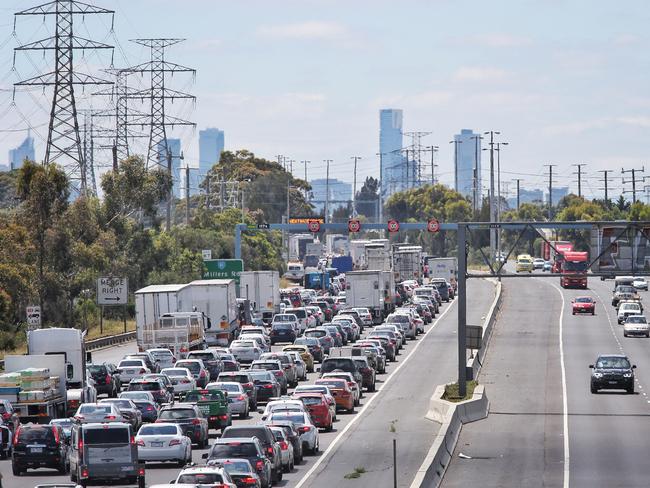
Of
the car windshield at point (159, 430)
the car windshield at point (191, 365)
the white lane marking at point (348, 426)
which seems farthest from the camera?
the car windshield at point (191, 365)

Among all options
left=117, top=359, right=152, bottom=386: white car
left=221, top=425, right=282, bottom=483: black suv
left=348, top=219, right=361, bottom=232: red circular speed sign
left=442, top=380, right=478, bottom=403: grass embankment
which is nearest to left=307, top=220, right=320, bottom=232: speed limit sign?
left=348, top=219, right=361, bottom=232: red circular speed sign

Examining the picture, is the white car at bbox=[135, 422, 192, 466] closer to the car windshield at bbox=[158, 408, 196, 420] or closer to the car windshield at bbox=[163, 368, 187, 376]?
the car windshield at bbox=[158, 408, 196, 420]

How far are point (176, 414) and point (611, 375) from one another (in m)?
20.1

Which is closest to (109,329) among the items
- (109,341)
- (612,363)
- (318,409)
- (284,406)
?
(109,341)

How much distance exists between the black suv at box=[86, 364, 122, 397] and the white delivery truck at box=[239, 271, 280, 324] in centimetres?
3428

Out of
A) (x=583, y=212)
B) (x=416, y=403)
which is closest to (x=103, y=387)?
(x=416, y=403)

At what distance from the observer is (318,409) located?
43188mm

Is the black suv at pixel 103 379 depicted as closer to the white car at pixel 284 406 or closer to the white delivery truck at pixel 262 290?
the white car at pixel 284 406

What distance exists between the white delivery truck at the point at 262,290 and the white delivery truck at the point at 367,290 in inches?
217

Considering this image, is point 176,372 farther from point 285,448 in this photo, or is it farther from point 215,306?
point 215,306

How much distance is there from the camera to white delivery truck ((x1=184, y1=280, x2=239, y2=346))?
71.4m

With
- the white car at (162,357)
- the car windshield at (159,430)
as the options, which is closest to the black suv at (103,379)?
the white car at (162,357)

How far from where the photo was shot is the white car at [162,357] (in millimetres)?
60675

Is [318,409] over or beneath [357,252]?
beneath
